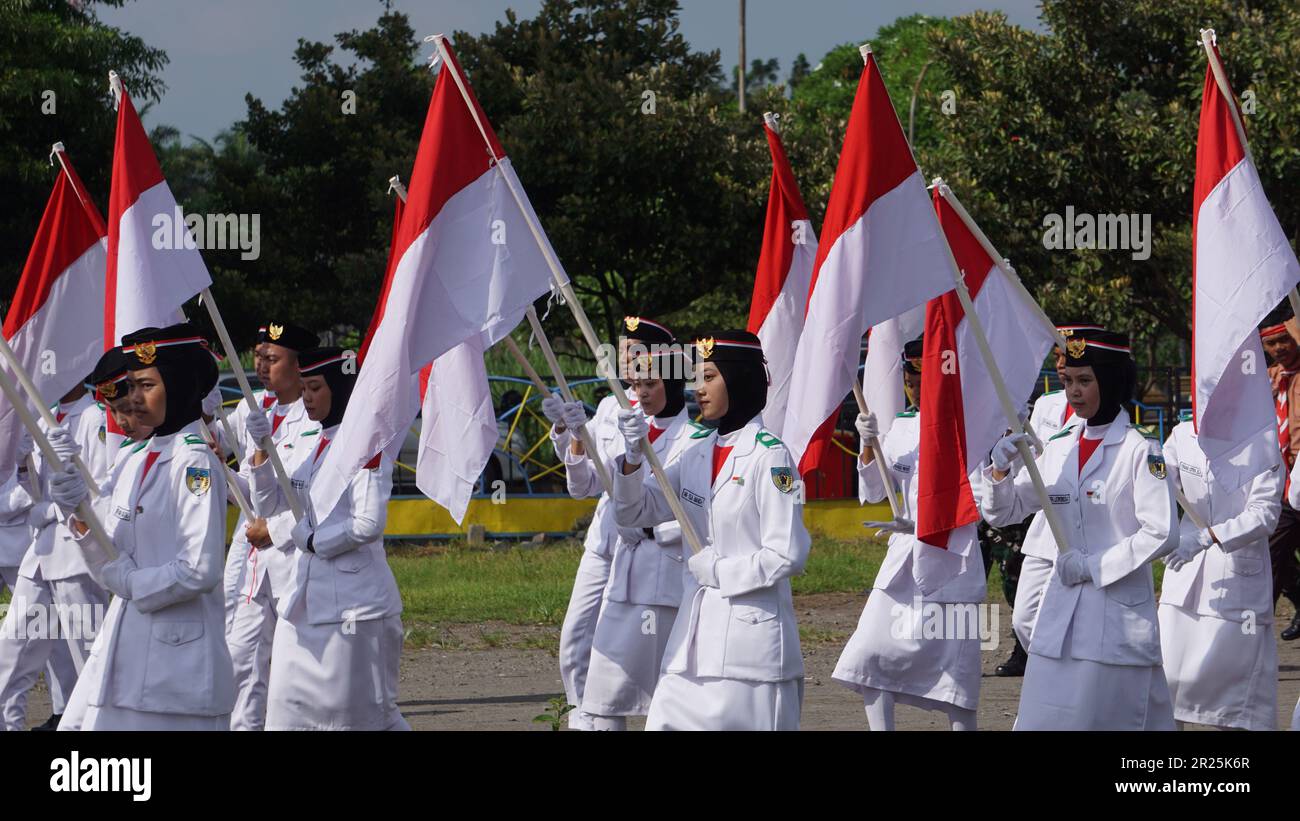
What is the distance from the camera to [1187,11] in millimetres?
16750

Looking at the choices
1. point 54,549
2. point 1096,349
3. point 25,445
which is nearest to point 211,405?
point 25,445

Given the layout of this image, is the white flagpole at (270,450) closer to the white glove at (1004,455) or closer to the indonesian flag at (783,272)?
the white glove at (1004,455)

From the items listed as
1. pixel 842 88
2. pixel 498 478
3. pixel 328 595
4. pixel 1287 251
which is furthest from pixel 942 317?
pixel 842 88

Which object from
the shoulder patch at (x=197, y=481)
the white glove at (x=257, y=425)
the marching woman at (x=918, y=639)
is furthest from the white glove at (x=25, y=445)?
the marching woman at (x=918, y=639)

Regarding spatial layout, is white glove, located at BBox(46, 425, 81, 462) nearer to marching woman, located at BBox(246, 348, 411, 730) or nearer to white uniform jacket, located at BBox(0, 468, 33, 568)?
marching woman, located at BBox(246, 348, 411, 730)

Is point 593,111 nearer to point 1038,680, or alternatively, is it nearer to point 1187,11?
point 1187,11

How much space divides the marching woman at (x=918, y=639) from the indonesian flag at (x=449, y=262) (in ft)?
7.40

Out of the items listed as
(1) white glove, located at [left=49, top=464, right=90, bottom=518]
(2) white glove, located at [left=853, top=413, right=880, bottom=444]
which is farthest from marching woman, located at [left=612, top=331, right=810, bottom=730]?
(2) white glove, located at [left=853, top=413, right=880, bottom=444]

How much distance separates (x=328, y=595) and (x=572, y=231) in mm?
13715

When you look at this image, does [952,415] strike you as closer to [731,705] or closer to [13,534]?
[731,705]

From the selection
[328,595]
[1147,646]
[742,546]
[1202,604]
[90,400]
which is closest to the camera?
[742,546]

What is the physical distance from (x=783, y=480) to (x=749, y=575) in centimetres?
34

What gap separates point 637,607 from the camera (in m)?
8.08

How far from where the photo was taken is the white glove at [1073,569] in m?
6.75
